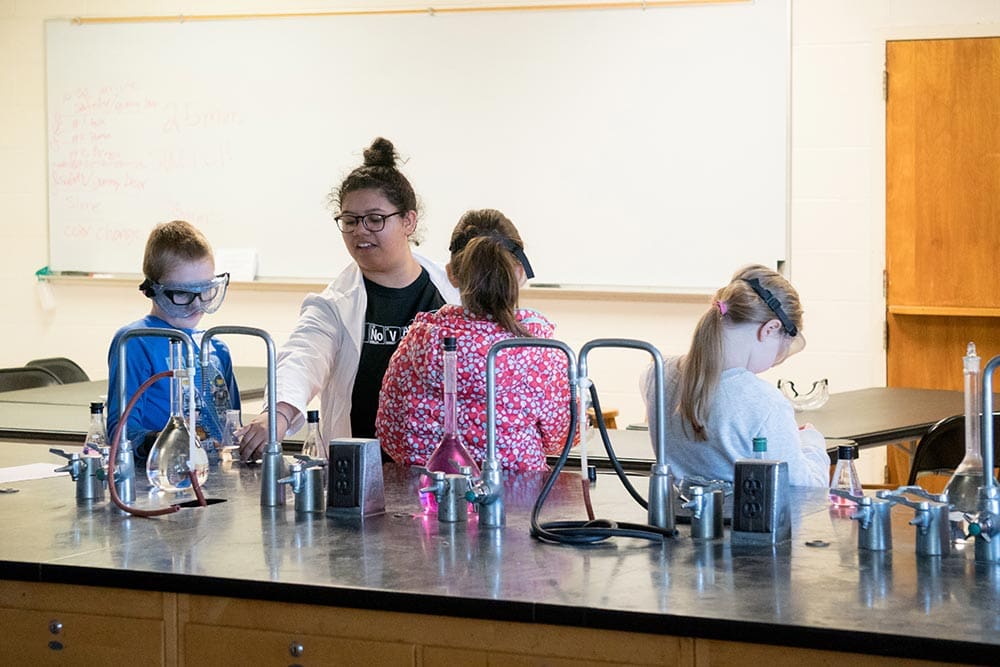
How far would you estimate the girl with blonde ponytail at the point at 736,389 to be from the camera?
240 cm

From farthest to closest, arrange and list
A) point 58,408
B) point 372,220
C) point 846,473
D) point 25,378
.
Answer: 1. point 25,378
2. point 58,408
3. point 372,220
4. point 846,473

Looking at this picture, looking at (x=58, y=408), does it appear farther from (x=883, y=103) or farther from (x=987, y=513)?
(x=883, y=103)

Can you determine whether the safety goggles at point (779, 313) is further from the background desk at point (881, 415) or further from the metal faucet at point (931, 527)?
the metal faucet at point (931, 527)

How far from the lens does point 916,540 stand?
1826 mm

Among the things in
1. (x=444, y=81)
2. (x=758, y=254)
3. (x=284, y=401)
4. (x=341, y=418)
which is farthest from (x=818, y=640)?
(x=444, y=81)

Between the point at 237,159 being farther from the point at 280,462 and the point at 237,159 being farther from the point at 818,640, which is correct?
the point at 818,640

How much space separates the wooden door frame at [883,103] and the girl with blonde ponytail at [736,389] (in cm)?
279

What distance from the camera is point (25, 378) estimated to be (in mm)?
4742

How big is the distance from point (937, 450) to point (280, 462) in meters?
1.83

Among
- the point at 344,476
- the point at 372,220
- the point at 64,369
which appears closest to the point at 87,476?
the point at 344,476

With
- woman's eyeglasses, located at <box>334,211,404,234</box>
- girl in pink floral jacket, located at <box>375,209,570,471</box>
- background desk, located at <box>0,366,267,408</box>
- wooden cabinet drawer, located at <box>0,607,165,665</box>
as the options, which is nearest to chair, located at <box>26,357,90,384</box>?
background desk, located at <box>0,366,267,408</box>

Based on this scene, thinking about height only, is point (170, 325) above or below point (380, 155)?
below

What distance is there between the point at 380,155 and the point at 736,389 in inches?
49.7

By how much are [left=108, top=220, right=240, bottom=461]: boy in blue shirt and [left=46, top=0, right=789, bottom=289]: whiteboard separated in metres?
2.64
